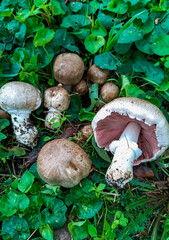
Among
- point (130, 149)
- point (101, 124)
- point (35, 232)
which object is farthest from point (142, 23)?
point (35, 232)

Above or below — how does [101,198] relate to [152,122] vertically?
below

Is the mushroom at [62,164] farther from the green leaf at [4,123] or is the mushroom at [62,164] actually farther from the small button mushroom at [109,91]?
the small button mushroom at [109,91]

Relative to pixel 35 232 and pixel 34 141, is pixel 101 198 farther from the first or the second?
pixel 34 141

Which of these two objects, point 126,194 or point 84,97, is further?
point 84,97

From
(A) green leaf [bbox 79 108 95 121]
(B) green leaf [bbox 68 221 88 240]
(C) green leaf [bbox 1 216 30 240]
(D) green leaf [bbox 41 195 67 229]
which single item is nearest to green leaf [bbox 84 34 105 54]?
(A) green leaf [bbox 79 108 95 121]

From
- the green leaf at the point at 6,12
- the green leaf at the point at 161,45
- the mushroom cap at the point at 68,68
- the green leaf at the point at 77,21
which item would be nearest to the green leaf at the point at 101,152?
the mushroom cap at the point at 68,68

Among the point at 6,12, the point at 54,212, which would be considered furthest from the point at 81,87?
the point at 54,212
